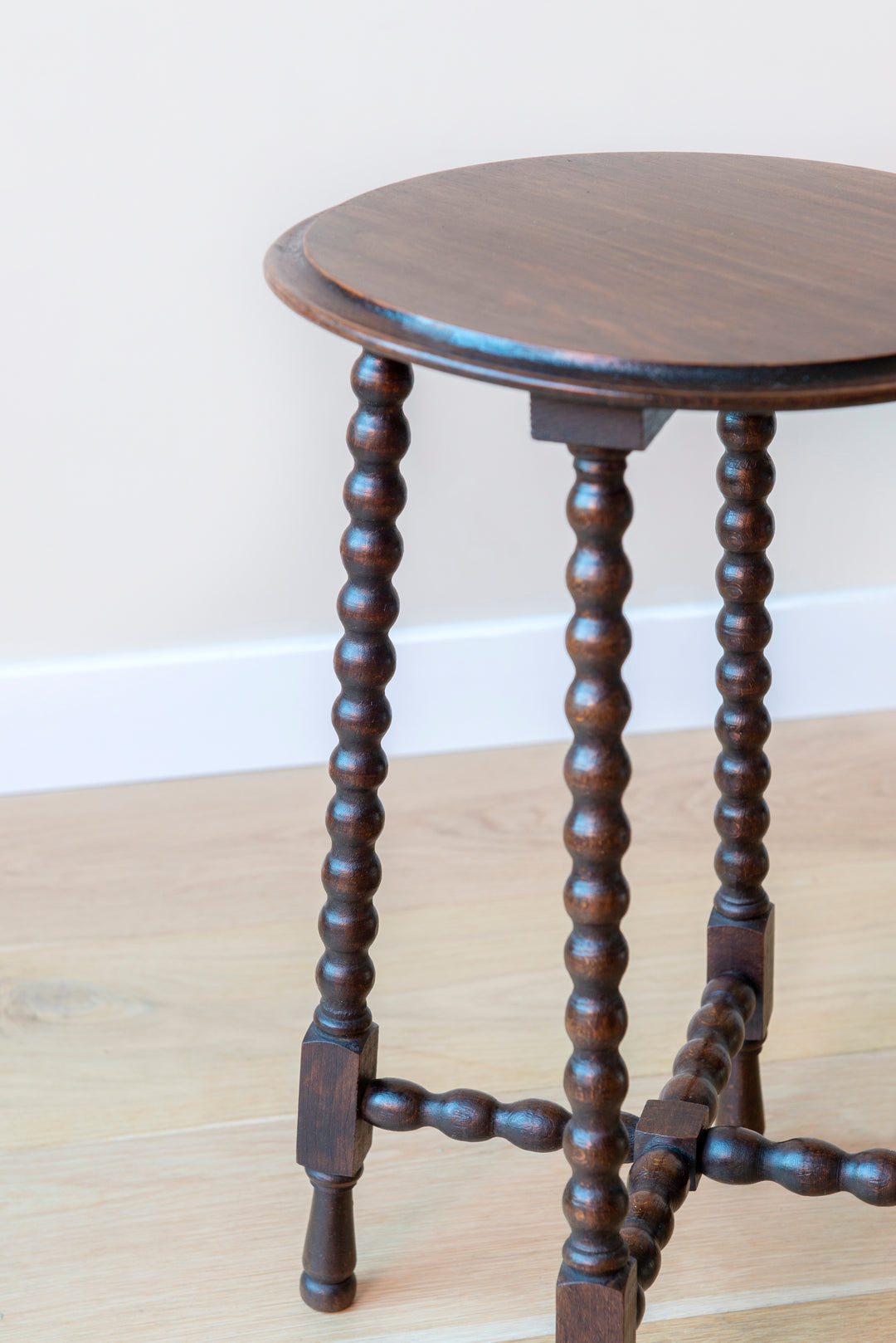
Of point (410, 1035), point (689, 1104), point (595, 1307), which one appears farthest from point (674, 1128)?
point (410, 1035)

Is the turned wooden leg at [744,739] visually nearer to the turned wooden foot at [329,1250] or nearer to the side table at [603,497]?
the side table at [603,497]

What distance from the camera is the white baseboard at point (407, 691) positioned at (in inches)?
56.4

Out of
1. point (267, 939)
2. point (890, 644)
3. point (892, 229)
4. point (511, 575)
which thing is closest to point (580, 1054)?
point (892, 229)

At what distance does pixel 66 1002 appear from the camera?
3.83 feet

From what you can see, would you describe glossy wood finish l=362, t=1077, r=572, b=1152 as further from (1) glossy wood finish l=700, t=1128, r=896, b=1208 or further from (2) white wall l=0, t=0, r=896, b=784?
(2) white wall l=0, t=0, r=896, b=784

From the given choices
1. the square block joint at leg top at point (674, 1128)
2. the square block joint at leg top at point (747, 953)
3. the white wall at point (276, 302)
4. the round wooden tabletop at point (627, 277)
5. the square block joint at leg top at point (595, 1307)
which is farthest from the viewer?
the white wall at point (276, 302)

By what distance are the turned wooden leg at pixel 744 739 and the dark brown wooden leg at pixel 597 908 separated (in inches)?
11.0

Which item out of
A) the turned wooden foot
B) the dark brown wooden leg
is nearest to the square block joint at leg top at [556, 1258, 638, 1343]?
the dark brown wooden leg

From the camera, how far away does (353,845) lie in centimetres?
84

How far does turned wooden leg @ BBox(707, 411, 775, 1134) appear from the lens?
2.91 ft

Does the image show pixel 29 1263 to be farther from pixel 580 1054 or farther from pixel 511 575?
pixel 511 575

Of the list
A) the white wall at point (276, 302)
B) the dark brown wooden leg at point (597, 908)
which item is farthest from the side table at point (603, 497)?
the white wall at point (276, 302)

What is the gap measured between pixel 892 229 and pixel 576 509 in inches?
10.0

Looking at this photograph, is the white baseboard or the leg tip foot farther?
the white baseboard
